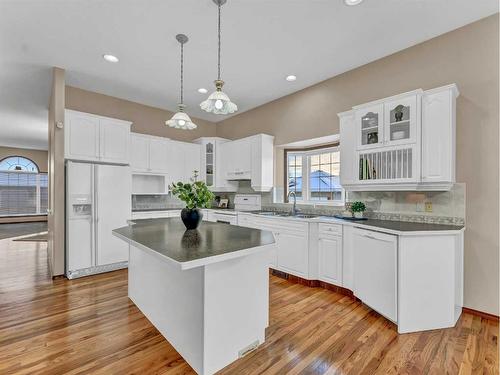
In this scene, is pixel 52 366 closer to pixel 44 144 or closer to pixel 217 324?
pixel 217 324

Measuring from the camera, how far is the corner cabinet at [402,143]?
238cm

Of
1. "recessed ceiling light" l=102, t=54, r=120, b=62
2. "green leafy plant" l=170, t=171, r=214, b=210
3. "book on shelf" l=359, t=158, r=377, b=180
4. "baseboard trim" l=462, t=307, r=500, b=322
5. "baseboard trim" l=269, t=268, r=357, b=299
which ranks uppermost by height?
"recessed ceiling light" l=102, t=54, r=120, b=62

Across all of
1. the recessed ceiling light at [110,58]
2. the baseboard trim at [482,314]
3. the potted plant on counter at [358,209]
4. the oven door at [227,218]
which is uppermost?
the recessed ceiling light at [110,58]

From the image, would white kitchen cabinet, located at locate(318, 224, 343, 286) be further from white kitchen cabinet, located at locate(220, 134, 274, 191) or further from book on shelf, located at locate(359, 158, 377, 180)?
white kitchen cabinet, located at locate(220, 134, 274, 191)

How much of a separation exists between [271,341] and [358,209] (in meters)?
1.85

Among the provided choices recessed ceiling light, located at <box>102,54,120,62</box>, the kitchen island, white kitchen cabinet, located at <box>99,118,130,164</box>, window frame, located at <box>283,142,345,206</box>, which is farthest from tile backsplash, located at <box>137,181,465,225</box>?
recessed ceiling light, located at <box>102,54,120,62</box>

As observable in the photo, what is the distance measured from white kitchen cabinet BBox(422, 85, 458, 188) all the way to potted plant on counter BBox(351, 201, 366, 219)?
74 centimetres

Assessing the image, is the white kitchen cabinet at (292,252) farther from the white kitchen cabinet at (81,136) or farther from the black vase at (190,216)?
the white kitchen cabinet at (81,136)

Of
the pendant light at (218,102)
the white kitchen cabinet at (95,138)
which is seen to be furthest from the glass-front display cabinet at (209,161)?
the pendant light at (218,102)

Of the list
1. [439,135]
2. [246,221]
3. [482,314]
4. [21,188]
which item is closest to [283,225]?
[246,221]

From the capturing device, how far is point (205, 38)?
273 cm

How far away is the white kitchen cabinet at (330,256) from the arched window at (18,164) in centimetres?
1093

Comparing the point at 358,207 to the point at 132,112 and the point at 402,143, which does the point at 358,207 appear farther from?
the point at 132,112

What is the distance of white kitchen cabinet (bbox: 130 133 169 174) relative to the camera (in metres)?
4.35
